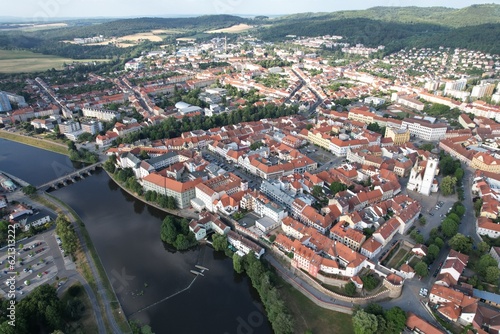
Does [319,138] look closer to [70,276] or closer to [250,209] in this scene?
[250,209]

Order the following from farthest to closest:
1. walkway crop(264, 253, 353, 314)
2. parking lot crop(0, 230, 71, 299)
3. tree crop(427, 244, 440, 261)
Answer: tree crop(427, 244, 440, 261)
parking lot crop(0, 230, 71, 299)
walkway crop(264, 253, 353, 314)

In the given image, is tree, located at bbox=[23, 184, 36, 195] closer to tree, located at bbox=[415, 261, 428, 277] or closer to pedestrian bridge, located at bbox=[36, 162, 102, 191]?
pedestrian bridge, located at bbox=[36, 162, 102, 191]

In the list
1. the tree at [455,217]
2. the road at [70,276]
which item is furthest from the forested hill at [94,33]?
the tree at [455,217]

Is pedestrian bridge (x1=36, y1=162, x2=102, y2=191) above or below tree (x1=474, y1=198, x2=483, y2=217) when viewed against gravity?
below

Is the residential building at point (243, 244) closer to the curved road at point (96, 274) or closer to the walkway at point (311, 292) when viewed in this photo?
the walkway at point (311, 292)

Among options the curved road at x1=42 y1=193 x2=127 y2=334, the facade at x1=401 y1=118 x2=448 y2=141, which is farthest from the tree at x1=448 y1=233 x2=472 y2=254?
the facade at x1=401 y1=118 x2=448 y2=141

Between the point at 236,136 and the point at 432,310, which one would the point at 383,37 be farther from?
the point at 432,310
